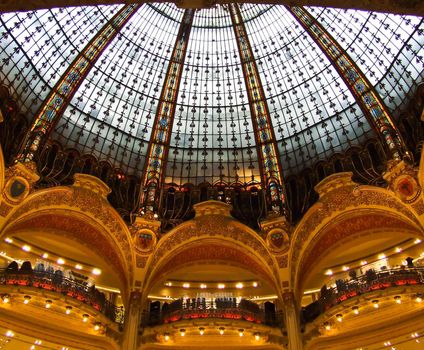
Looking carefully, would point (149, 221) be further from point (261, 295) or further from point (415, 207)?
point (415, 207)

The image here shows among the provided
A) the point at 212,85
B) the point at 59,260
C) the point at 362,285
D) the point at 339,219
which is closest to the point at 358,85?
the point at 339,219

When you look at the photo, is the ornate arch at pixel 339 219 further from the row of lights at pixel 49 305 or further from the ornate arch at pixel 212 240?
the row of lights at pixel 49 305

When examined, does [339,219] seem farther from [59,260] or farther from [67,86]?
[67,86]

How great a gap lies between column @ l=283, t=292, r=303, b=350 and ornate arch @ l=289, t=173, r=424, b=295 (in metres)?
0.84

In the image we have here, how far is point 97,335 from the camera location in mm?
22188

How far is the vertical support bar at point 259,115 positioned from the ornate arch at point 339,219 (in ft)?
10.8

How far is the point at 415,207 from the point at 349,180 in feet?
11.4

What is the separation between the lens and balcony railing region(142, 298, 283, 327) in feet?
72.7

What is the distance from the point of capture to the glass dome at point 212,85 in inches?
991

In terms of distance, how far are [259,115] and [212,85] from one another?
153 inches

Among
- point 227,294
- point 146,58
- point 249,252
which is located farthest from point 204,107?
point 227,294

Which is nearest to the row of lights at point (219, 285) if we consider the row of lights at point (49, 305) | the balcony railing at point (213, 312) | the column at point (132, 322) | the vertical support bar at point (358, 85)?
the balcony railing at point (213, 312)

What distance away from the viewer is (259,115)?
28891 mm

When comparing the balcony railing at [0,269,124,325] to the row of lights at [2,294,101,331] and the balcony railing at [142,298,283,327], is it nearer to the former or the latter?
the row of lights at [2,294,101,331]
